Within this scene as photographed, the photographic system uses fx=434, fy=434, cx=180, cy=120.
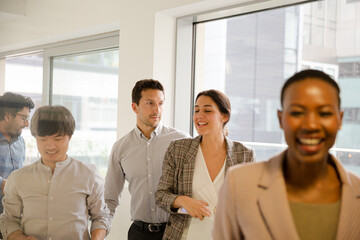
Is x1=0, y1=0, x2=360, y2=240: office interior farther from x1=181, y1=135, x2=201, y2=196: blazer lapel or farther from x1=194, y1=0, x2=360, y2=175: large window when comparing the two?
x1=181, y1=135, x2=201, y2=196: blazer lapel

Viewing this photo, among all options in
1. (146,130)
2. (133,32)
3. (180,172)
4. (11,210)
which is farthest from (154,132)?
(133,32)

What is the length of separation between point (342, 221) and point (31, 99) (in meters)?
1.74

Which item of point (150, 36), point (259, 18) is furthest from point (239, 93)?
point (150, 36)

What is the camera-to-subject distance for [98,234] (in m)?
2.18

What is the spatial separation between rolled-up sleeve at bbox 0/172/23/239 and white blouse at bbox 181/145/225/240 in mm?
827

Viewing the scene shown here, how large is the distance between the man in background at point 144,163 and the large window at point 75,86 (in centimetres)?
13

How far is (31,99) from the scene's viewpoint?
229cm

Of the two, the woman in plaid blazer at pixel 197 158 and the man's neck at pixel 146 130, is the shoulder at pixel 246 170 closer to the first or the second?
the woman in plaid blazer at pixel 197 158

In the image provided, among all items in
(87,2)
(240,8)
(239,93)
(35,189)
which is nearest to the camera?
(35,189)

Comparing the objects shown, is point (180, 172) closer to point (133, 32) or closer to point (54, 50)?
point (54, 50)

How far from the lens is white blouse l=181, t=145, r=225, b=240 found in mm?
2184

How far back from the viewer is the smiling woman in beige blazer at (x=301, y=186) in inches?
41.2

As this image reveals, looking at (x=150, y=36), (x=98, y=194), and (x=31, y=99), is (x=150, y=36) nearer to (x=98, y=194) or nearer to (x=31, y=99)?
(x=31, y=99)

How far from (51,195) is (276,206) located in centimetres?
133
